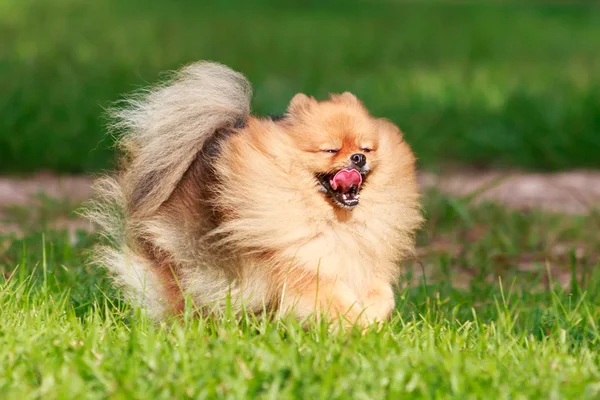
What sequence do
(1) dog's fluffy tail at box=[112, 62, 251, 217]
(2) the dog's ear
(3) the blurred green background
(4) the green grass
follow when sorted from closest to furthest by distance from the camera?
(4) the green grass, (2) the dog's ear, (1) dog's fluffy tail at box=[112, 62, 251, 217], (3) the blurred green background

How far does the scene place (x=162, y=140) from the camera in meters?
3.73

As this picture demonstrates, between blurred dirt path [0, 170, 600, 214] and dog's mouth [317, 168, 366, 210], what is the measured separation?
311 centimetres

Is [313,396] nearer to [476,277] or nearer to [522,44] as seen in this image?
[476,277]

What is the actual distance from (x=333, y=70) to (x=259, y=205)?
8.00 meters

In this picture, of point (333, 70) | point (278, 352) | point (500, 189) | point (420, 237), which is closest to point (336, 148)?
point (278, 352)

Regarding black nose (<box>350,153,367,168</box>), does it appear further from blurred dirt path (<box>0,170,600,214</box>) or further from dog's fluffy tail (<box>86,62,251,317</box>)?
blurred dirt path (<box>0,170,600,214</box>)

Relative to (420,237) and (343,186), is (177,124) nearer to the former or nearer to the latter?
(343,186)

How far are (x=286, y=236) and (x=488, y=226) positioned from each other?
9.52ft

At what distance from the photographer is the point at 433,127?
881 centimetres

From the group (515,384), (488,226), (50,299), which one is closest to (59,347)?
→ (50,299)

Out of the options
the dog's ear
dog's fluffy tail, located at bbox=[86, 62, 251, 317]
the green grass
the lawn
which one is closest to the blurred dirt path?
the lawn

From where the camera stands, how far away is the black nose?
11.2ft

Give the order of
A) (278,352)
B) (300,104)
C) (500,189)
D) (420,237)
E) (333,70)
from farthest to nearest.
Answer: (333,70) → (500,189) → (420,237) → (300,104) → (278,352)

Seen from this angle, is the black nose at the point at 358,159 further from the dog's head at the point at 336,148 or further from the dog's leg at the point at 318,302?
the dog's leg at the point at 318,302
